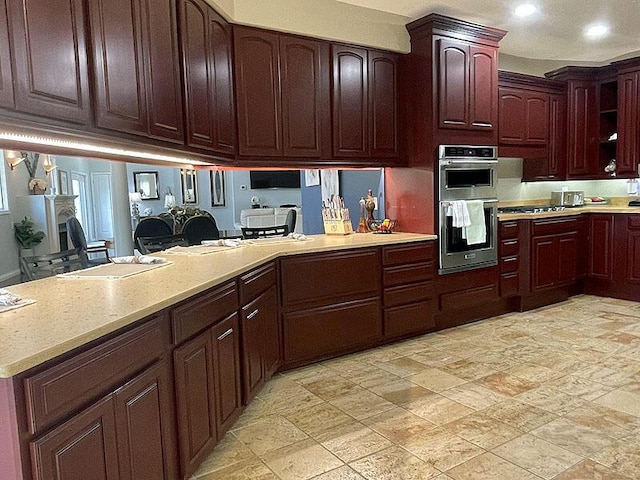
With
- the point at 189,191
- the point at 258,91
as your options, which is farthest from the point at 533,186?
the point at 189,191

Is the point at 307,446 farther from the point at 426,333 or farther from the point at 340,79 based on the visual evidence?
A: the point at 340,79

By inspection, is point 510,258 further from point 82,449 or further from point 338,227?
point 82,449

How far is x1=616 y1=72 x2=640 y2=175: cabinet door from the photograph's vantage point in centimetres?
507

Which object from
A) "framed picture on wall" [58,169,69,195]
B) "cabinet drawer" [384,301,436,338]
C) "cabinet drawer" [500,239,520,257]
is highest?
"framed picture on wall" [58,169,69,195]

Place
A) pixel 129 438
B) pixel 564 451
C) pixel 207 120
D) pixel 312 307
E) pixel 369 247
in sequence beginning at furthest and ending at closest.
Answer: pixel 369 247
pixel 312 307
pixel 207 120
pixel 564 451
pixel 129 438

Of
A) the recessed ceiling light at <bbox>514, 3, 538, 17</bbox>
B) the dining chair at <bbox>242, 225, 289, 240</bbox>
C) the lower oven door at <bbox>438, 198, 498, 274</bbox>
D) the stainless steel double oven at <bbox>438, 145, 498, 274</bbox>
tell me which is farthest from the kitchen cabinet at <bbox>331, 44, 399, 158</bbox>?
the recessed ceiling light at <bbox>514, 3, 538, 17</bbox>

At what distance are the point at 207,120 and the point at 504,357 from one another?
2635mm

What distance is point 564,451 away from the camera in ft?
7.26

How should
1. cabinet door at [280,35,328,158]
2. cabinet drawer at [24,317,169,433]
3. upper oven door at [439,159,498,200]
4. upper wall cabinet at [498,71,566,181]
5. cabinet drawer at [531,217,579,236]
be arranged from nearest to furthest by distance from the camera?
cabinet drawer at [24,317,169,433], cabinet door at [280,35,328,158], upper oven door at [439,159,498,200], cabinet drawer at [531,217,579,236], upper wall cabinet at [498,71,566,181]

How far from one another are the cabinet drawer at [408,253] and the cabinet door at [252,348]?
1235 millimetres

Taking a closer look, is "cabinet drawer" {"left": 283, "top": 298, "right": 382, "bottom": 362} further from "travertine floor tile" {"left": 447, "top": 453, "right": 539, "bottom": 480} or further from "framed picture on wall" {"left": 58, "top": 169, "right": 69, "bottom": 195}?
"framed picture on wall" {"left": 58, "top": 169, "right": 69, "bottom": 195}

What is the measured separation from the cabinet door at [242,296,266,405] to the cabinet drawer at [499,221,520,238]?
2671 mm

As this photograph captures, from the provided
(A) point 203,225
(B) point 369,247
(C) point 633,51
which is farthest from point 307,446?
(C) point 633,51

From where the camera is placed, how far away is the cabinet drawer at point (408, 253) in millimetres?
3707
